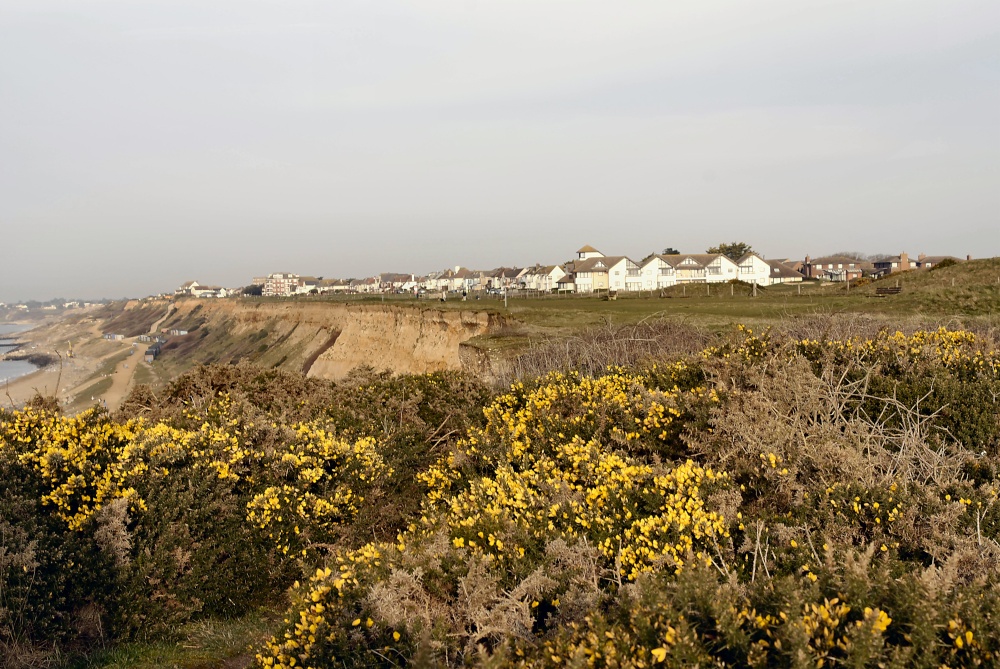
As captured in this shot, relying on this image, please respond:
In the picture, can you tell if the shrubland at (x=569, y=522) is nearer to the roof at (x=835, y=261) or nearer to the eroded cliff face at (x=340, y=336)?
the eroded cliff face at (x=340, y=336)

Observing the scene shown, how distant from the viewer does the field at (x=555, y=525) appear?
9.99ft

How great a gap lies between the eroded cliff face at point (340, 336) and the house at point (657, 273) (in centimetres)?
4327

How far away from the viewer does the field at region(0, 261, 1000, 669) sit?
3045mm

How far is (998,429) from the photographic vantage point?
6.12 metres

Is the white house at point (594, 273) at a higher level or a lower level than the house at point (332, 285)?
lower

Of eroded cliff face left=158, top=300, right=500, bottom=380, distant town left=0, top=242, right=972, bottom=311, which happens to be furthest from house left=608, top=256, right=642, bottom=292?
eroded cliff face left=158, top=300, right=500, bottom=380

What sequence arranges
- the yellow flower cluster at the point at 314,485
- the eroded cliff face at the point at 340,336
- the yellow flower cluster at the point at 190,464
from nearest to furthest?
1. the yellow flower cluster at the point at 190,464
2. the yellow flower cluster at the point at 314,485
3. the eroded cliff face at the point at 340,336

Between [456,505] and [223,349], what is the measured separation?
76935 millimetres

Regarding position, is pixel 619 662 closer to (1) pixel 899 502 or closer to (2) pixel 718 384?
(1) pixel 899 502

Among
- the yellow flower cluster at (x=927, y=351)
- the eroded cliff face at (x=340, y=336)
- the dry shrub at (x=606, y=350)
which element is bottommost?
the eroded cliff face at (x=340, y=336)

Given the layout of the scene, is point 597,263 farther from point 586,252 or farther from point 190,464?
point 190,464

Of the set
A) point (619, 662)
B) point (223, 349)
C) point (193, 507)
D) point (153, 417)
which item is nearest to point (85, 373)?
point (223, 349)

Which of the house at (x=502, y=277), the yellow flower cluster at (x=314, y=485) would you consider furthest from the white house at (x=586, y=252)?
the yellow flower cluster at (x=314, y=485)

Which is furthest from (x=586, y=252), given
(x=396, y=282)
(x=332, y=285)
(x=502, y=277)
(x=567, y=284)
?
(x=332, y=285)
